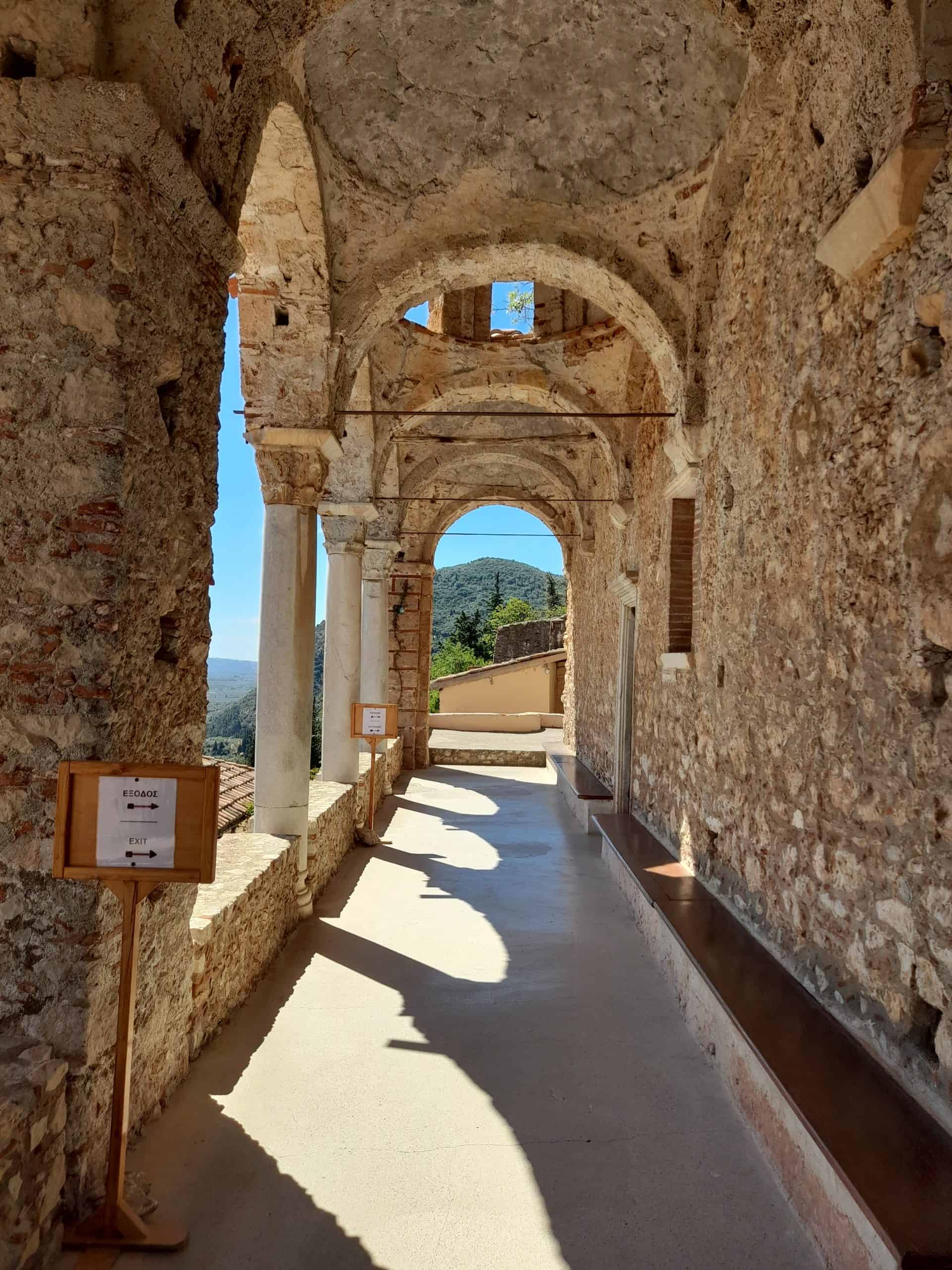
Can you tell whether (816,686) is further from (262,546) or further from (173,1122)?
(262,546)

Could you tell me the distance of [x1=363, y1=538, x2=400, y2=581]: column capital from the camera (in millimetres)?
13195

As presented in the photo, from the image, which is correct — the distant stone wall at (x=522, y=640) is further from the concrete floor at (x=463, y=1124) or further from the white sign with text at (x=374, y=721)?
the concrete floor at (x=463, y=1124)

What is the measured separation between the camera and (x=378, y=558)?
13.3 m

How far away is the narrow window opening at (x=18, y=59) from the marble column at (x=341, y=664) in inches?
246

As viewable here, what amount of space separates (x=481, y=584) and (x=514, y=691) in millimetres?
55730

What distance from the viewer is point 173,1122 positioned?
3.43 metres

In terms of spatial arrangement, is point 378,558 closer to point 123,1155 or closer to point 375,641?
point 375,641

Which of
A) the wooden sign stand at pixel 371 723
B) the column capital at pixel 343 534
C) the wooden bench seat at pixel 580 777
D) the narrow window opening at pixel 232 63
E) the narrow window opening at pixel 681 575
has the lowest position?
the wooden bench seat at pixel 580 777

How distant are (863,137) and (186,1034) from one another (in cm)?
483

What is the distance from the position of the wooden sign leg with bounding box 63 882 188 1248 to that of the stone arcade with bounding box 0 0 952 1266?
0.14 m

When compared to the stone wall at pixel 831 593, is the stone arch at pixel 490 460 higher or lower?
higher

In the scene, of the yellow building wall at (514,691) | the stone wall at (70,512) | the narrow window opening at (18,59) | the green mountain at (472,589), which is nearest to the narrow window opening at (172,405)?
the stone wall at (70,512)

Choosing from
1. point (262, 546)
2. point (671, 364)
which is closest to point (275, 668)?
point (262, 546)

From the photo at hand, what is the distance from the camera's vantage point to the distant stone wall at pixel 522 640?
29312 millimetres
